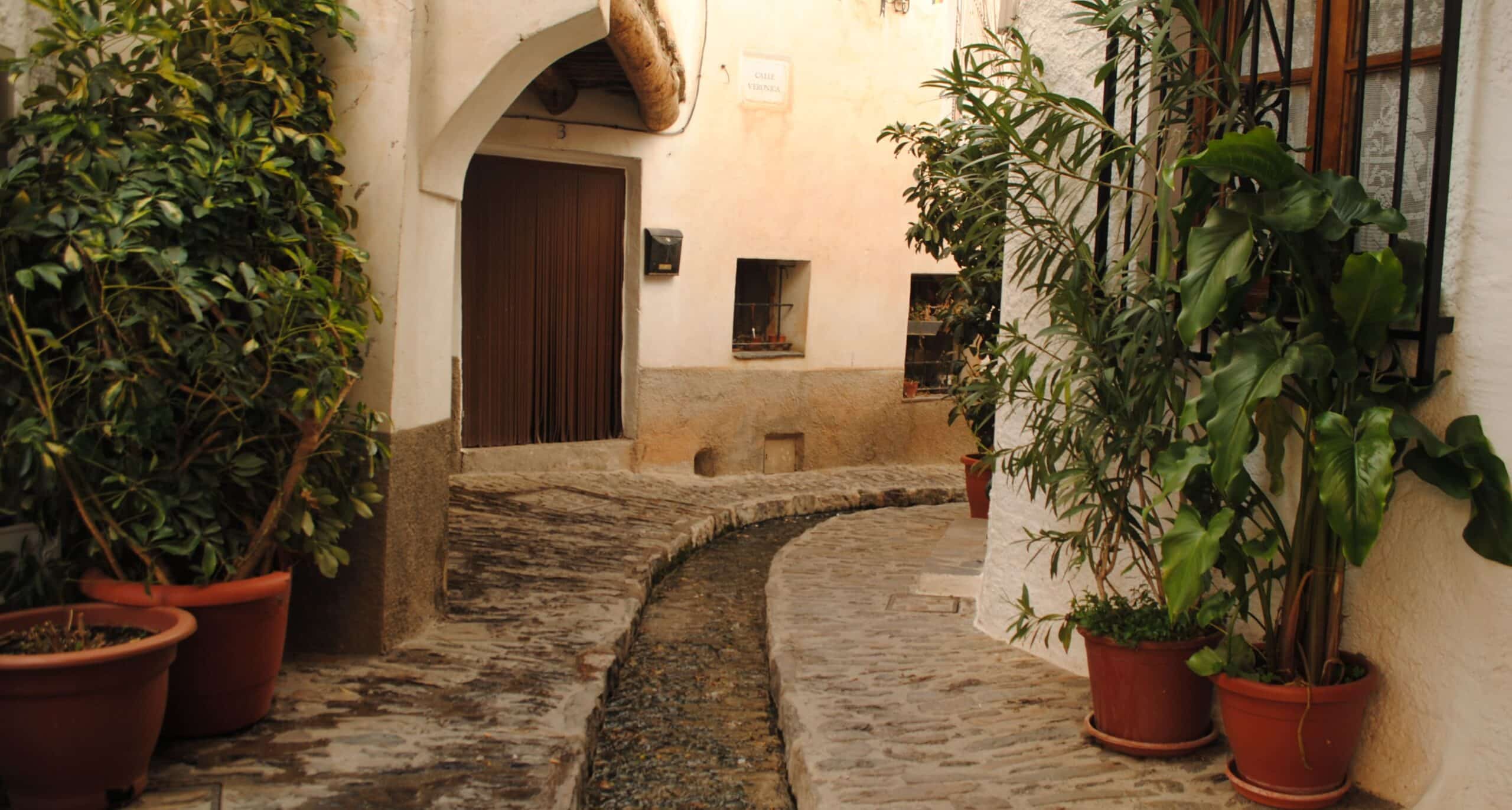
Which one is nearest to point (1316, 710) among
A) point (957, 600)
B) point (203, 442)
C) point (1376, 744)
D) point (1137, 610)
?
point (1376, 744)

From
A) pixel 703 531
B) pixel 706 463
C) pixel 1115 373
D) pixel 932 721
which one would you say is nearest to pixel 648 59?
pixel 703 531

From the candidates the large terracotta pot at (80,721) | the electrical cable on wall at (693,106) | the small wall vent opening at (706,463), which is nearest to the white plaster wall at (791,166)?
the electrical cable on wall at (693,106)

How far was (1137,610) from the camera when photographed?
400 cm

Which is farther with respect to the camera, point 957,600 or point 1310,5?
point 957,600

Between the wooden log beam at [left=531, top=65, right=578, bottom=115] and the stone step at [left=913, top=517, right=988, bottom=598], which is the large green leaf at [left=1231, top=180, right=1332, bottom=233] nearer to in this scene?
the stone step at [left=913, top=517, right=988, bottom=598]

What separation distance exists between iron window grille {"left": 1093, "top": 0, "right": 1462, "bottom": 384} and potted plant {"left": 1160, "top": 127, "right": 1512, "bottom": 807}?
12 centimetres

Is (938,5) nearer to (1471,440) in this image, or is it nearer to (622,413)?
(622,413)

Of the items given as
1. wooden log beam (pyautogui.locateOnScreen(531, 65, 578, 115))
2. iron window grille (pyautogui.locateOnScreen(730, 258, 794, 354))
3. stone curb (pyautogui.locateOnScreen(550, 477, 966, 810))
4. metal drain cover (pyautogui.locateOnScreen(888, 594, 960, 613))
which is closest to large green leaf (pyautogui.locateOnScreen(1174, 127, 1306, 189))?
stone curb (pyautogui.locateOnScreen(550, 477, 966, 810))

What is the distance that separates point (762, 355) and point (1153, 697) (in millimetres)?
7344

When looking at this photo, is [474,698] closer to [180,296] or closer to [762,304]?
[180,296]

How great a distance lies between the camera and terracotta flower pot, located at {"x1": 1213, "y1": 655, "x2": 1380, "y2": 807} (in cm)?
338

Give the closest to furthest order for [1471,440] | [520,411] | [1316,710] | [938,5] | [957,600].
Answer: [1471,440] → [1316,710] → [957,600] → [520,411] → [938,5]

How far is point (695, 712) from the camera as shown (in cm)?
506

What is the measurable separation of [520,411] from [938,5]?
5572 millimetres
